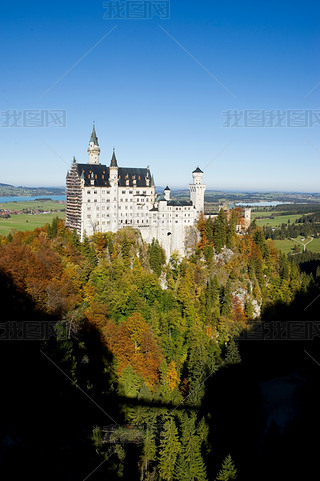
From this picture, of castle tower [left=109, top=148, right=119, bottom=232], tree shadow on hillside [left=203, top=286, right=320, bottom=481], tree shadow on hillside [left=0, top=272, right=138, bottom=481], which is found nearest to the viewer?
tree shadow on hillside [left=0, top=272, right=138, bottom=481]

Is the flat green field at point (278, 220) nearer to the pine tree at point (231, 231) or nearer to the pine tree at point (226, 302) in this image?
the pine tree at point (231, 231)

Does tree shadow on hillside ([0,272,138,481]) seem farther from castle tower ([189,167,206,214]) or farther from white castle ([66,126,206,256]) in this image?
castle tower ([189,167,206,214])

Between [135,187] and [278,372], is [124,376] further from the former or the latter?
[135,187]

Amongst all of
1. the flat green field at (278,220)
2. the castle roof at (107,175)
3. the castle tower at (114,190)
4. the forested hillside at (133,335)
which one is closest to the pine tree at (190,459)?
the forested hillside at (133,335)

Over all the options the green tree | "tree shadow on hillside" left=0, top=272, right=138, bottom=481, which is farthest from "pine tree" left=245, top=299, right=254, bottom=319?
"tree shadow on hillside" left=0, top=272, right=138, bottom=481

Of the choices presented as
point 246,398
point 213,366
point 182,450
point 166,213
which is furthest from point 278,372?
point 166,213

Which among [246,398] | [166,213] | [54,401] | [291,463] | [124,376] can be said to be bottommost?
[291,463]
